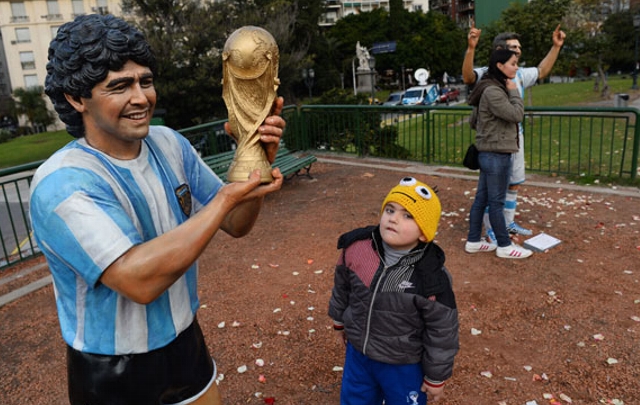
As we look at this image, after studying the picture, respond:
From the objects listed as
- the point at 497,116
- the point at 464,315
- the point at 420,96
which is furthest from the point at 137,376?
the point at 420,96

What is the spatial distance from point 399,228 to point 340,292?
0.50 metres

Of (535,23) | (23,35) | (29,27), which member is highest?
(29,27)

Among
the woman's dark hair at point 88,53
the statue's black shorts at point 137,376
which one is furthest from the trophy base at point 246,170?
the statue's black shorts at point 137,376

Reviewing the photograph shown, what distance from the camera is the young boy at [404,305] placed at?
2268mm

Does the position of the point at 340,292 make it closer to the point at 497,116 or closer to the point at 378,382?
the point at 378,382

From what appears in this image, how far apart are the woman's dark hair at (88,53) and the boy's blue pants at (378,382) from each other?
167cm

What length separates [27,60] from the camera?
51.9 m

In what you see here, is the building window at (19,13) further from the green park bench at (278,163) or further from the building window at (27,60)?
A: the green park bench at (278,163)

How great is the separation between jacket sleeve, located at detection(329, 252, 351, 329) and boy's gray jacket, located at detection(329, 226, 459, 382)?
0.09 m

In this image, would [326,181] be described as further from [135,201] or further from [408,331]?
[135,201]

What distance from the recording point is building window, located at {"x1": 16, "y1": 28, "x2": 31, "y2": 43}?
51344 mm

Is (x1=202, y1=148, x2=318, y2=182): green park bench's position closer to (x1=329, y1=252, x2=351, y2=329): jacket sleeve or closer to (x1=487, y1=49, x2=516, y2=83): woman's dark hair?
(x1=487, y1=49, x2=516, y2=83): woman's dark hair

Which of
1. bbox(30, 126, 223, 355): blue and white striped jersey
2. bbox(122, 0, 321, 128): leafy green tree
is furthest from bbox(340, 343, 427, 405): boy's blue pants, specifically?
bbox(122, 0, 321, 128): leafy green tree

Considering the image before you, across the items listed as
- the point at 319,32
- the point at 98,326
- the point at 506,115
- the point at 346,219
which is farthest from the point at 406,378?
the point at 319,32
